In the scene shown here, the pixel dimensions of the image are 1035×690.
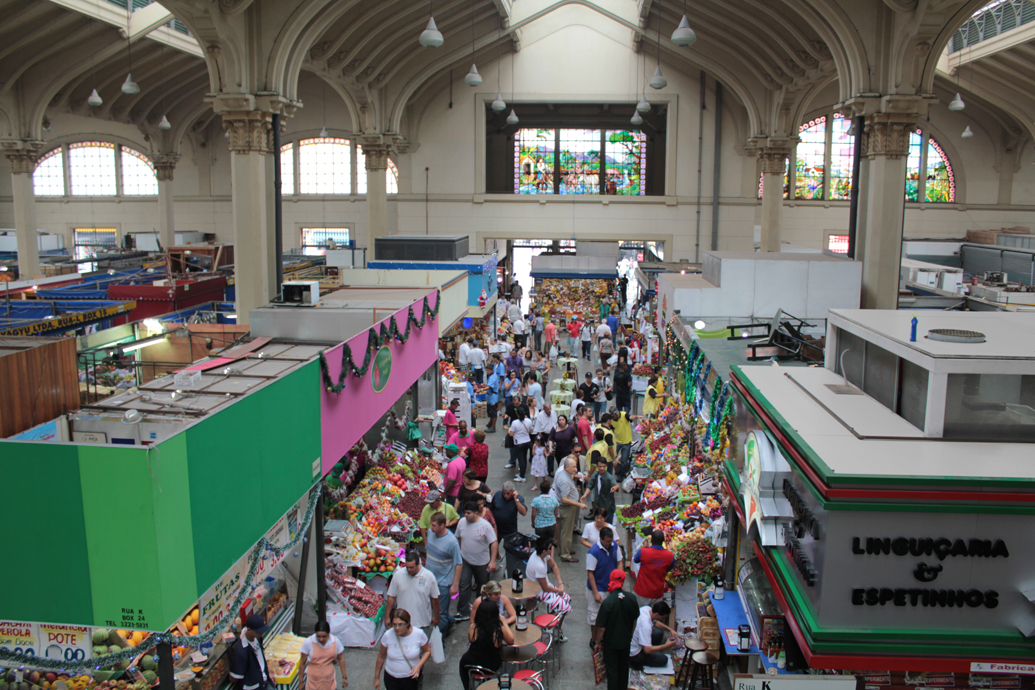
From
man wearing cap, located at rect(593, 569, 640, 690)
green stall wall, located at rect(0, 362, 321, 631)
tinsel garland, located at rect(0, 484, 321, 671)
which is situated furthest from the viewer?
man wearing cap, located at rect(593, 569, 640, 690)

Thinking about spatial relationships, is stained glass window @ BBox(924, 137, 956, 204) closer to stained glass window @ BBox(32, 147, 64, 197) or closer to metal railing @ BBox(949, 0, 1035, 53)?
metal railing @ BBox(949, 0, 1035, 53)

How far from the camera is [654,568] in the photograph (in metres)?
7.34

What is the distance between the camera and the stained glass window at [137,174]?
3228 centimetres

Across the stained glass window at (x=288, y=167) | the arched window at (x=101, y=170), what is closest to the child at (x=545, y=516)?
the stained glass window at (x=288, y=167)

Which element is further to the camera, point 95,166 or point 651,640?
point 95,166

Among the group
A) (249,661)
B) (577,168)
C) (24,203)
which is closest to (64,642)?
(249,661)

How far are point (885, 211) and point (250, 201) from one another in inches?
439

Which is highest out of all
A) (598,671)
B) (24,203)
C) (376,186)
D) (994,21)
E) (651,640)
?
(994,21)

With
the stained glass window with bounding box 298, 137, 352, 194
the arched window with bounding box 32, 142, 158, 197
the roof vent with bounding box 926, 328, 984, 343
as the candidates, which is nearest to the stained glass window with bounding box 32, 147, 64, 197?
the arched window with bounding box 32, 142, 158, 197

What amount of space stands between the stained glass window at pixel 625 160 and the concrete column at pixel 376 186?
8744mm

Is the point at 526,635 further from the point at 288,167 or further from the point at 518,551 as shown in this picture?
the point at 288,167

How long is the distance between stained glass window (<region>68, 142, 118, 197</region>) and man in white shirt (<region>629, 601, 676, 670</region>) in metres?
31.9

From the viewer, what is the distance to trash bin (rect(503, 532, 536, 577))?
828cm

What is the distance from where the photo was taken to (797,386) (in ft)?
20.5
